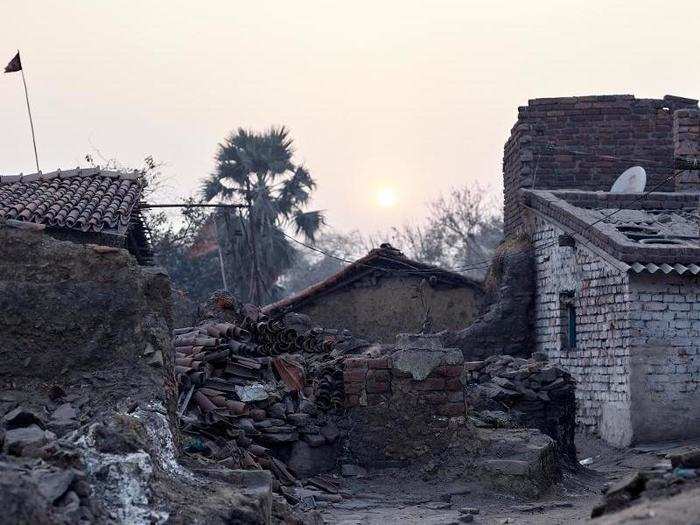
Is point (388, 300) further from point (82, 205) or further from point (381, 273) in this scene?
point (82, 205)

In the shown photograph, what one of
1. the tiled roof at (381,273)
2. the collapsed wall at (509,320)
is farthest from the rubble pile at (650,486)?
the tiled roof at (381,273)

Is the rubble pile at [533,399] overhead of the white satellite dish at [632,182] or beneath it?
beneath

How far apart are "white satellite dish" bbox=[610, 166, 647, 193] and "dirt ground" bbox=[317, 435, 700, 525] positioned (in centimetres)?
790

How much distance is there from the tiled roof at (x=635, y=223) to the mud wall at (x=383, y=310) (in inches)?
143

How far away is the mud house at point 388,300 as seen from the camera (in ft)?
71.1

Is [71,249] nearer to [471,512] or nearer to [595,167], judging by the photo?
[471,512]

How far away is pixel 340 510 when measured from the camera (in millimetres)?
9781

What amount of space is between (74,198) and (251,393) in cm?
753

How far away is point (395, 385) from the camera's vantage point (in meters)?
11.2

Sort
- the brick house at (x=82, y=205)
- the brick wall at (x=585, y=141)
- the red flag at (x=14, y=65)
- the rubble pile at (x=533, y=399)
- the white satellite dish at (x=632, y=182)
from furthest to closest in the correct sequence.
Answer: the brick wall at (x=585, y=141) < the red flag at (x=14, y=65) < the white satellite dish at (x=632, y=182) < the brick house at (x=82, y=205) < the rubble pile at (x=533, y=399)

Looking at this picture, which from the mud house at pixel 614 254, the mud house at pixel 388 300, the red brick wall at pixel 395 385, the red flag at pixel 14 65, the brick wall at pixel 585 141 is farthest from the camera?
the mud house at pixel 388 300

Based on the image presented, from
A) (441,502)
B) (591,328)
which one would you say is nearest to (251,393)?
(441,502)

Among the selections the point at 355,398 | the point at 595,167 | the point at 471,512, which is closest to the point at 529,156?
the point at 595,167

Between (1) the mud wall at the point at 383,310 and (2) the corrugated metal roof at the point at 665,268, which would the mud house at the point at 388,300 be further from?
(2) the corrugated metal roof at the point at 665,268
